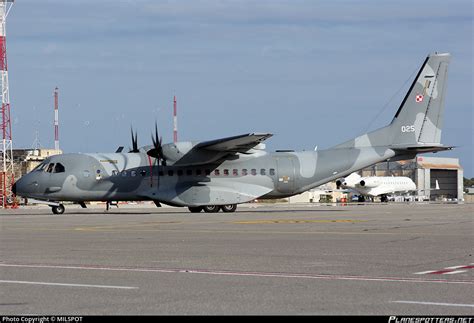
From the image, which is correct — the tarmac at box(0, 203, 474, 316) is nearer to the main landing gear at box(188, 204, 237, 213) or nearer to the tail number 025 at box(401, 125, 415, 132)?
the main landing gear at box(188, 204, 237, 213)

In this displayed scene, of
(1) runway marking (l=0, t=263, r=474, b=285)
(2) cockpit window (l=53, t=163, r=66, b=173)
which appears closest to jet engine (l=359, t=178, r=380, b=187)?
(2) cockpit window (l=53, t=163, r=66, b=173)

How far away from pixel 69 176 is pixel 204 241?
88.4 feet

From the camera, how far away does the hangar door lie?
545 feet

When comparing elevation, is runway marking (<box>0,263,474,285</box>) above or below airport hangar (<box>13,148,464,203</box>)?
above

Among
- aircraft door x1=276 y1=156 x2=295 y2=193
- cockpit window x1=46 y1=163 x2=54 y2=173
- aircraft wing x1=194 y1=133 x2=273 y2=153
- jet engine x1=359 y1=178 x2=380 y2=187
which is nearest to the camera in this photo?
aircraft wing x1=194 y1=133 x2=273 y2=153

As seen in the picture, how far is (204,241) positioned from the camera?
2194 cm

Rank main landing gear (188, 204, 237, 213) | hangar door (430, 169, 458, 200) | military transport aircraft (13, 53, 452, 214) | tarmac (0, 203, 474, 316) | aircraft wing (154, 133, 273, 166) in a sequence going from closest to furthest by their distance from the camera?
tarmac (0, 203, 474, 316) → aircraft wing (154, 133, 273, 166) → military transport aircraft (13, 53, 452, 214) → main landing gear (188, 204, 237, 213) → hangar door (430, 169, 458, 200)

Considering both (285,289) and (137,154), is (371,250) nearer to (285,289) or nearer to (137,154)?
(285,289)

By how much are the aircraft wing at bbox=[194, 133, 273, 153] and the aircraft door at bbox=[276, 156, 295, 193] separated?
263 cm

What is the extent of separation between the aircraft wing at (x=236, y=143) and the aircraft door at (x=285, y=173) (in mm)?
2625

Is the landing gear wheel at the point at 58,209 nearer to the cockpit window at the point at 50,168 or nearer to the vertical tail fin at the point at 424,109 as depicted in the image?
the cockpit window at the point at 50,168

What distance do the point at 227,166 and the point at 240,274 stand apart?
35299 millimetres

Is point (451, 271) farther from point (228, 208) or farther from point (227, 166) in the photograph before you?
point (228, 208)

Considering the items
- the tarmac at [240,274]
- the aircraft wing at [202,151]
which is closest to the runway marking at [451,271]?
the tarmac at [240,274]
